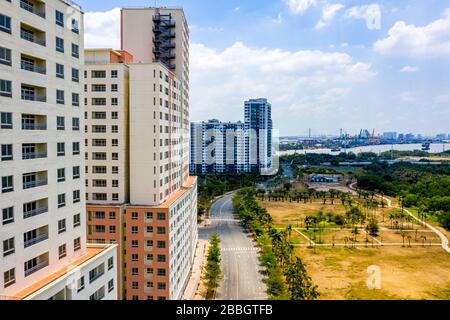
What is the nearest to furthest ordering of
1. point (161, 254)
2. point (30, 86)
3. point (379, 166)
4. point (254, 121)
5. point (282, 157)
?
1. point (30, 86)
2. point (161, 254)
3. point (254, 121)
4. point (379, 166)
5. point (282, 157)

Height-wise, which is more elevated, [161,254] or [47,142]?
[47,142]

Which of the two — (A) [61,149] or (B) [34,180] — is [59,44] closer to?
(A) [61,149]

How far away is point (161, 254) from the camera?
623cm

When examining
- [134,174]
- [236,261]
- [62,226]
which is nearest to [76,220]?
[62,226]

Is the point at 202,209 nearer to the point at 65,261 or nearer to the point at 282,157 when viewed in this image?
the point at 65,261

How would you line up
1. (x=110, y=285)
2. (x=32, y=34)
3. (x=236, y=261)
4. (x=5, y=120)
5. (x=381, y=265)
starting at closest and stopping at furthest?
(x=5, y=120) < (x=32, y=34) < (x=110, y=285) < (x=381, y=265) < (x=236, y=261)

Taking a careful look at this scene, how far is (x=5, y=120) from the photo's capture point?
112 inches

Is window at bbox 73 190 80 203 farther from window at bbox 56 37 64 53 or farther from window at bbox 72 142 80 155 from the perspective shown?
window at bbox 56 37 64 53

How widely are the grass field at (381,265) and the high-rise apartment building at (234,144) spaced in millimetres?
10908

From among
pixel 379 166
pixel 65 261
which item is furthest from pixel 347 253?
pixel 379 166

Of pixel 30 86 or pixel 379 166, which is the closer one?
pixel 30 86

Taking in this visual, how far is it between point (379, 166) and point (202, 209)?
19073 mm

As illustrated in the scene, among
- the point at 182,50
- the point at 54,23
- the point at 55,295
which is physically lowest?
the point at 55,295

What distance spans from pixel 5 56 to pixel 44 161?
3.19 ft
